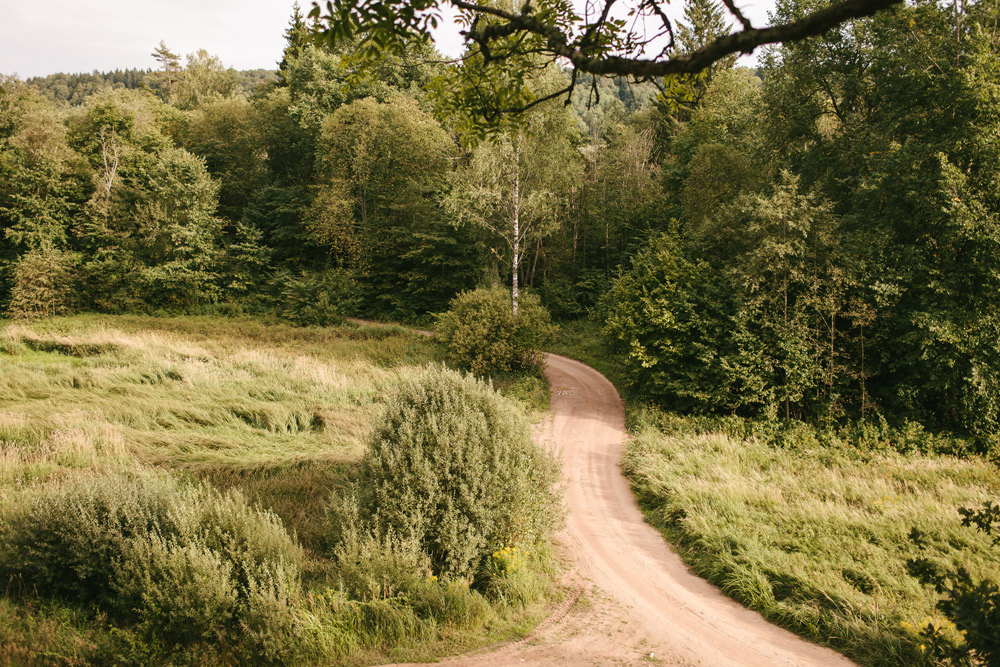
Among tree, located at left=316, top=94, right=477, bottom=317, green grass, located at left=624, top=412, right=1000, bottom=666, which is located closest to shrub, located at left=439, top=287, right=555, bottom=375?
green grass, located at left=624, top=412, right=1000, bottom=666

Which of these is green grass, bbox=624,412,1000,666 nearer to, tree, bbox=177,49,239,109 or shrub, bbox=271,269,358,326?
shrub, bbox=271,269,358,326

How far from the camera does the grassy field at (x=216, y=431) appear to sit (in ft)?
21.7

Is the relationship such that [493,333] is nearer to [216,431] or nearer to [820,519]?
[216,431]

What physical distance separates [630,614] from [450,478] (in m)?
3.33

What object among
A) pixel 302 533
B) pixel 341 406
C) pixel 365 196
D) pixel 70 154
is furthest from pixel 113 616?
pixel 70 154

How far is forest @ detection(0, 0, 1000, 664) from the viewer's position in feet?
53.2

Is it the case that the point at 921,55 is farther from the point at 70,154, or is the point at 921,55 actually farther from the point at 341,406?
the point at 70,154

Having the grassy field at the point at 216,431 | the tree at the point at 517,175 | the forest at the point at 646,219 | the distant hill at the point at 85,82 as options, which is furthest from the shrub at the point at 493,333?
the distant hill at the point at 85,82

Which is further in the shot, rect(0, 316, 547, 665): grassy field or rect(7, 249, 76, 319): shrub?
rect(7, 249, 76, 319): shrub

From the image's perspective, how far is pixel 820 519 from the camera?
10.3 m

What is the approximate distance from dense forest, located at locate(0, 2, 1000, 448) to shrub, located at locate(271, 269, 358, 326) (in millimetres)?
222

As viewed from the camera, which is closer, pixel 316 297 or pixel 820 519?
pixel 820 519

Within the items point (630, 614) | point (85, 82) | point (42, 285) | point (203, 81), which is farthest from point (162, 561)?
point (85, 82)

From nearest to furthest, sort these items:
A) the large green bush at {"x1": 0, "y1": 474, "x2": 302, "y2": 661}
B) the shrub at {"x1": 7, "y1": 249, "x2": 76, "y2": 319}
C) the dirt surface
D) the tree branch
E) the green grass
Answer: the tree branch
the large green bush at {"x1": 0, "y1": 474, "x2": 302, "y2": 661}
the dirt surface
the green grass
the shrub at {"x1": 7, "y1": 249, "x2": 76, "y2": 319}
